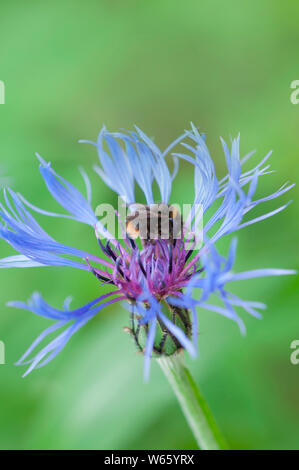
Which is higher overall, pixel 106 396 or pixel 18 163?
pixel 18 163

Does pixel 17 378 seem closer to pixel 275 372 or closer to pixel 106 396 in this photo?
pixel 106 396

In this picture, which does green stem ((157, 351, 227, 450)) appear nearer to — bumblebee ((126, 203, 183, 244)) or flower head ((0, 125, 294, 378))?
flower head ((0, 125, 294, 378))

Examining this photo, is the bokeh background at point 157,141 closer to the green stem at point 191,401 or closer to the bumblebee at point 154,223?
the green stem at point 191,401

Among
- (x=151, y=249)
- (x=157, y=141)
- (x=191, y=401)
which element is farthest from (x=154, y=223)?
(x=157, y=141)

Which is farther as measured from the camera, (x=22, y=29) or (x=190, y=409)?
(x=22, y=29)

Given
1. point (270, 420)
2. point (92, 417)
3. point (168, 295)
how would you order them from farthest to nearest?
1. point (270, 420)
2. point (92, 417)
3. point (168, 295)

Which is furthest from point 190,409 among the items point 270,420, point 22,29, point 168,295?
point 22,29

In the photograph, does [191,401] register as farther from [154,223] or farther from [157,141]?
[157,141]
